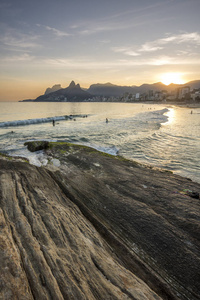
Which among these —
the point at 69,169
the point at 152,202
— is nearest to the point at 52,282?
the point at 152,202

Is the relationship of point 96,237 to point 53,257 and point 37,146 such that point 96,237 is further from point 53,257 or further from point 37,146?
point 37,146

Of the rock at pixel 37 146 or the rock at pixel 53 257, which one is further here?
the rock at pixel 37 146

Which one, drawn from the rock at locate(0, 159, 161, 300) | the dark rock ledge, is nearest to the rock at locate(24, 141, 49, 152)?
the dark rock ledge

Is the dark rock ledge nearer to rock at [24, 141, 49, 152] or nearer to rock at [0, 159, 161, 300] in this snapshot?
rock at [0, 159, 161, 300]

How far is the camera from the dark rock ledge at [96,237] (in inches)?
133

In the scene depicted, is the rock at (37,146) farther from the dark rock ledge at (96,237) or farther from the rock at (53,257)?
the rock at (53,257)

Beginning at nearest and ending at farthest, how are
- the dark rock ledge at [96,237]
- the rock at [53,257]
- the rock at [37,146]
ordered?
the rock at [53,257] < the dark rock ledge at [96,237] < the rock at [37,146]

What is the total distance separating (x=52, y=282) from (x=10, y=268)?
93 centimetres

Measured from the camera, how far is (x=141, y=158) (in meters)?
16.7

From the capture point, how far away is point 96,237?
205 inches

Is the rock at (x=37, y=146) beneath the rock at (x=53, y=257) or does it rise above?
above

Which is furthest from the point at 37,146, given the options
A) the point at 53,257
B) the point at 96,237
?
Result: the point at 53,257

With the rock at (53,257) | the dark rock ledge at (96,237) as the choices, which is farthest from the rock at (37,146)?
the rock at (53,257)

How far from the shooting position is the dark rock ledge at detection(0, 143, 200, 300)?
339cm
